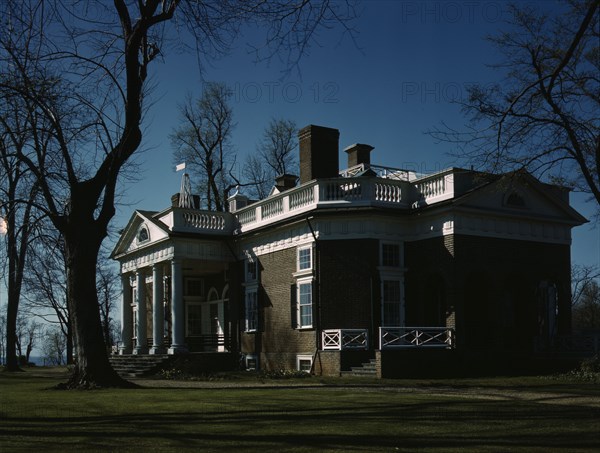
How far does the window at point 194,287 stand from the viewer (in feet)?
122

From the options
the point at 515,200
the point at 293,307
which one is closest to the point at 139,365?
the point at 293,307

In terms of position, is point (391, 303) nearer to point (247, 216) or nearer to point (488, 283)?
point (488, 283)

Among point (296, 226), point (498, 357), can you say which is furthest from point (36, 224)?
point (498, 357)

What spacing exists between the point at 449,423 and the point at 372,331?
14970 millimetres

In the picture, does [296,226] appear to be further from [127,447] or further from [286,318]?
[127,447]

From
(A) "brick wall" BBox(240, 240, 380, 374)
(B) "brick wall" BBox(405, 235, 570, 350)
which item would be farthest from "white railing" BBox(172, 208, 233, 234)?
(B) "brick wall" BBox(405, 235, 570, 350)

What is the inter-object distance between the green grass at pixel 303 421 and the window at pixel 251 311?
13328 mm

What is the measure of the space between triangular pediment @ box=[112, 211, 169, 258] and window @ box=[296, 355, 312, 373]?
8.58 metres

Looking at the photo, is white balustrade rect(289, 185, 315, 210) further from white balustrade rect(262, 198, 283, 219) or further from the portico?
the portico

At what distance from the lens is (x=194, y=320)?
1473 inches

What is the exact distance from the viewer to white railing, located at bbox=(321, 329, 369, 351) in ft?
83.9

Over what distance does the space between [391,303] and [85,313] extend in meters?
11.1

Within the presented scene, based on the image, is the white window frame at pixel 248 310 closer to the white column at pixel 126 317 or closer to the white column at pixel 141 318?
the white column at pixel 141 318

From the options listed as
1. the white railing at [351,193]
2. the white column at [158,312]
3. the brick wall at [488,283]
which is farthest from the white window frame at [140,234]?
the brick wall at [488,283]
